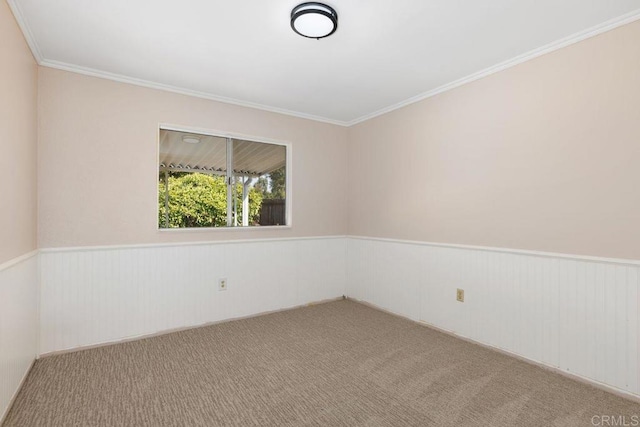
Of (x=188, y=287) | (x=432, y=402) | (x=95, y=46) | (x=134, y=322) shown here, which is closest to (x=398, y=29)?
(x=95, y=46)

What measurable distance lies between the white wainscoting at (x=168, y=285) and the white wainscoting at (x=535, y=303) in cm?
118

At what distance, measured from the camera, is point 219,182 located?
371 cm

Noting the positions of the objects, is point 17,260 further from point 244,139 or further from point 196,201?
point 244,139

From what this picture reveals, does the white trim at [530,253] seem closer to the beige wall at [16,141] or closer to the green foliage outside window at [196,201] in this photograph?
the green foliage outside window at [196,201]

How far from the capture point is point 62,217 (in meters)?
2.82

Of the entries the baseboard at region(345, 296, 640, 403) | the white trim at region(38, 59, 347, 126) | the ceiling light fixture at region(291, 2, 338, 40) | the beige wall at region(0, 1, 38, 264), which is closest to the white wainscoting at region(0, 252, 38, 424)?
the beige wall at region(0, 1, 38, 264)

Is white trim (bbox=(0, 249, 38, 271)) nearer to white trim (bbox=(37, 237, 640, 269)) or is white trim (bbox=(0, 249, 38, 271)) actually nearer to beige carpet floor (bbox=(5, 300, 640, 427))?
white trim (bbox=(37, 237, 640, 269))

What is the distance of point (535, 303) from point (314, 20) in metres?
2.63

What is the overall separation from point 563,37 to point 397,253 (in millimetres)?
2394

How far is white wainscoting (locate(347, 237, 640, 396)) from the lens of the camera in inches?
85.7

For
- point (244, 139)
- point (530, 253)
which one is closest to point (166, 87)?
point (244, 139)

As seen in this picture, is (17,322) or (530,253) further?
(530,253)

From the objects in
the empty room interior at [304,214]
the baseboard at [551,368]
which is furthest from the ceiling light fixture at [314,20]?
the baseboard at [551,368]

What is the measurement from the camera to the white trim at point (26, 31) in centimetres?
202
